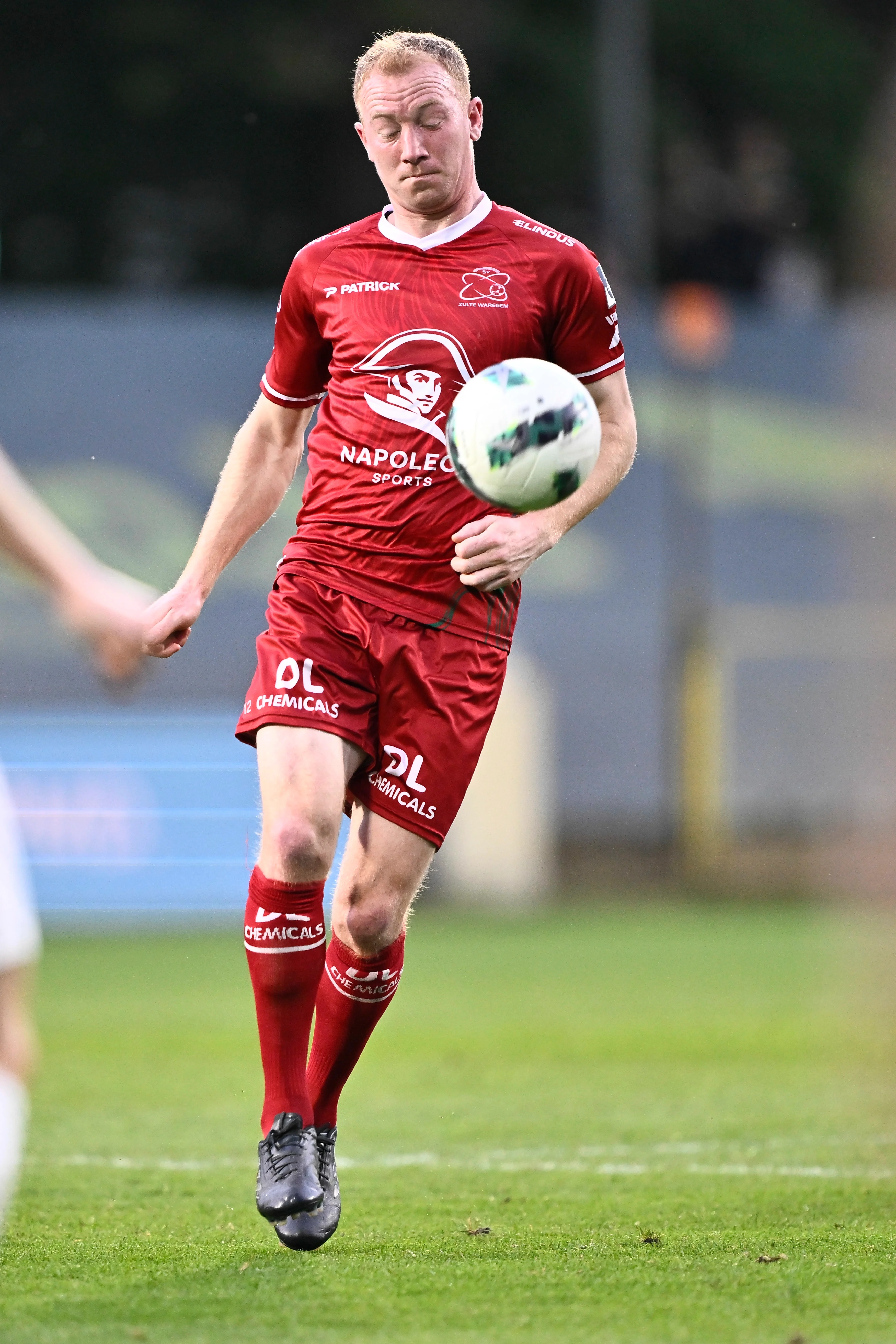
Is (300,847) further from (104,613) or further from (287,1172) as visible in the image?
(104,613)

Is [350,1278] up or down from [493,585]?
down

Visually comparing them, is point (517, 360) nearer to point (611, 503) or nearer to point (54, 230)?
point (611, 503)

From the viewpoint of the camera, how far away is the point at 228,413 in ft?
64.0

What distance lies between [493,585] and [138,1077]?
416 cm

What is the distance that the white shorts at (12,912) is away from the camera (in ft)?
11.6

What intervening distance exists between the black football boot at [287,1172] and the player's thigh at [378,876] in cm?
51

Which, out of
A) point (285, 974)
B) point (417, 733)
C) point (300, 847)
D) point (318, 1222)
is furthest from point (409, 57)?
point (318, 1222)

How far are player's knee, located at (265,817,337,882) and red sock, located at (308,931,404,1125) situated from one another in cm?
41

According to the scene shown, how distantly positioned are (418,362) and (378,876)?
1263 millimetres

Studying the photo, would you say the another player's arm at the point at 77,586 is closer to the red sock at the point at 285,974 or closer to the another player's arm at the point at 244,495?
the red sock at the point at 285,974

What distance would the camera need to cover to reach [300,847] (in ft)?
16.1

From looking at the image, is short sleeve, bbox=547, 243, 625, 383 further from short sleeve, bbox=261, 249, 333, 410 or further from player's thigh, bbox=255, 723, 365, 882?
player's thigh, bbox=255, 723, 365, 882

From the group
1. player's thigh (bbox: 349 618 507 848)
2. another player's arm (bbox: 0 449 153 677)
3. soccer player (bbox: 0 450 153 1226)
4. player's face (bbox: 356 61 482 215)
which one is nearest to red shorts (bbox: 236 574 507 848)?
player's thigh (bbox: 349 618 507 848)

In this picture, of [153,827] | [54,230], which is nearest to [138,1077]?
[153,827]
